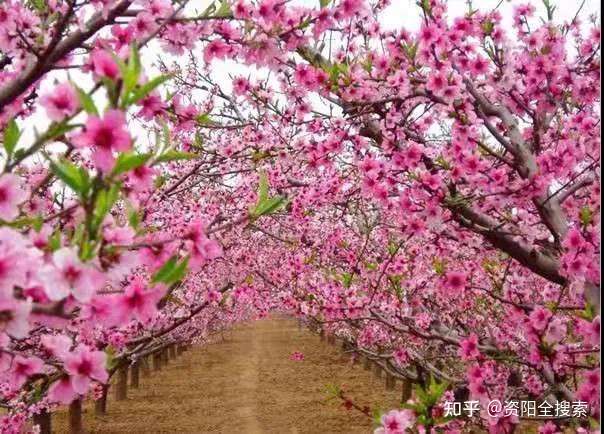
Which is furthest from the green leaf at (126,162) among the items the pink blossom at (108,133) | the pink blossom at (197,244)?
the pink blossom at (197,244)

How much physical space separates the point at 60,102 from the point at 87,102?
246 mm

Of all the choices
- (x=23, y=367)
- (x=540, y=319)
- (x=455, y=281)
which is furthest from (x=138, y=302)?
(x=455, y=281)

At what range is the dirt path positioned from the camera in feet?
52.5


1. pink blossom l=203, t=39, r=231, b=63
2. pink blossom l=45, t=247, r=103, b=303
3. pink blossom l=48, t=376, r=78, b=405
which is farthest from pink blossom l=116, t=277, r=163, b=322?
pink blossom l=203, t=39, r=231, b=63

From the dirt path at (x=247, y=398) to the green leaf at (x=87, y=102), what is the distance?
41.9 ft

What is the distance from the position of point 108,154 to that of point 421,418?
2.47 meters

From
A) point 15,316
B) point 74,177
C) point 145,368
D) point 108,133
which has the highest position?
point 108,133

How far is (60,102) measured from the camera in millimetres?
2047

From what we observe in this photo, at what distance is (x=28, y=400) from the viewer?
7.18m

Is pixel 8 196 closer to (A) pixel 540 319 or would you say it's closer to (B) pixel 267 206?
(B) pixel 267 206

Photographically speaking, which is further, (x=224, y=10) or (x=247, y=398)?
(x=247, y=398)

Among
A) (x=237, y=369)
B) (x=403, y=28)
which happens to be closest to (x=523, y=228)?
(x=403, y=28)

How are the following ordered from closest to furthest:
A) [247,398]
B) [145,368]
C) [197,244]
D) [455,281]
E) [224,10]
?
[197,244], [224,10], [455,281], [247,398], [145,368]

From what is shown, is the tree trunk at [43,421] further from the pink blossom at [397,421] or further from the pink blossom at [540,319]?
the pink blossom at [540,319]
